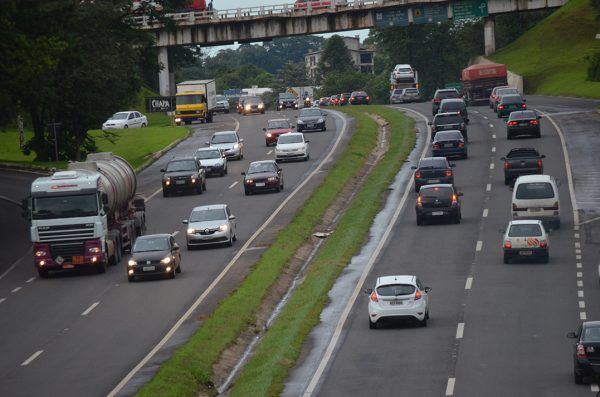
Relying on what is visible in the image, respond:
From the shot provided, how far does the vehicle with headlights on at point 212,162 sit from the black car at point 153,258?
86.3ft

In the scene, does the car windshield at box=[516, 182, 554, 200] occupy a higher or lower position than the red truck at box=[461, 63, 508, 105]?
lower

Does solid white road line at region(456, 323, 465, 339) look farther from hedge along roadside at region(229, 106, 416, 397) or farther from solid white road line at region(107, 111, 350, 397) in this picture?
solid white road line at region(107, 111, 350, 397)

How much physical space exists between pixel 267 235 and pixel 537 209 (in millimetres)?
11352

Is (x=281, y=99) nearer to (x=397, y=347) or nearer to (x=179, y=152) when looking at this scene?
(x=179, y=152)

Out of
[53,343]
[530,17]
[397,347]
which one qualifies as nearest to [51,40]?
[53,343]

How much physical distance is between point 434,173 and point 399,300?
26.2 m

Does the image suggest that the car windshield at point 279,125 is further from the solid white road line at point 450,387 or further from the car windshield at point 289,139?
the solid white road line at point 450,387

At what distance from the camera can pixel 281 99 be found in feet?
445

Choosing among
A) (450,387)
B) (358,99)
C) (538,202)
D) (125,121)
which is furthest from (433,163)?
(358,99)

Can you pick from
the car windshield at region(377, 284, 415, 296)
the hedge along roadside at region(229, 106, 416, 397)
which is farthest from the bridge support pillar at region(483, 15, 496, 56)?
the car windshield at region(377, 284, 415, 296)

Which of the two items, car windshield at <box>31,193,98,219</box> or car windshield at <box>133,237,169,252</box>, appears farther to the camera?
car windshield at <box>31,193,98,219</box>

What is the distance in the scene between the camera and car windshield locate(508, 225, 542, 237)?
4575cm

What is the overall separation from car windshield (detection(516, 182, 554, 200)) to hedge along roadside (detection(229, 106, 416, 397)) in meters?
6.80

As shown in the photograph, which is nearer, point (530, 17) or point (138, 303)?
point (138, 303)
